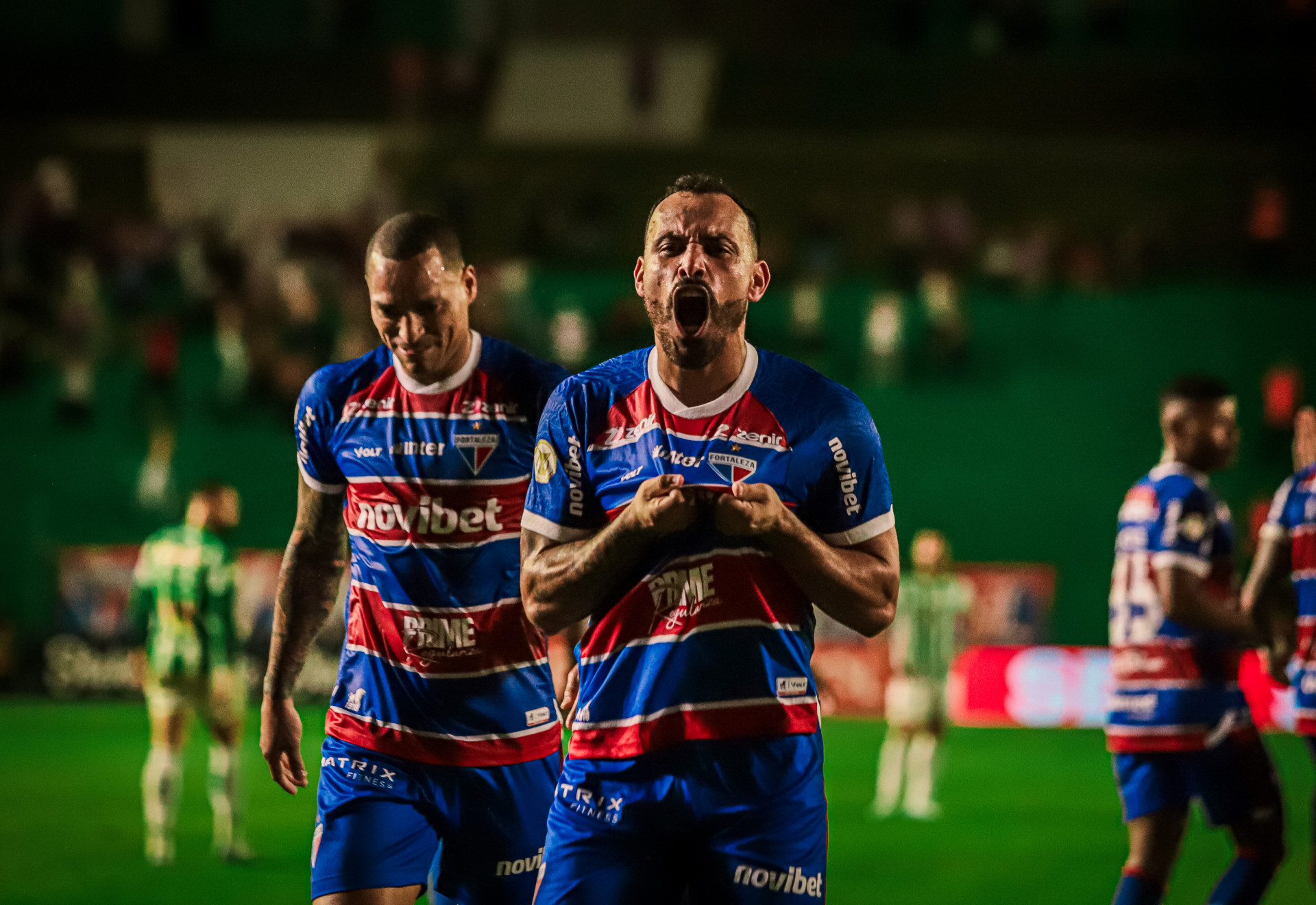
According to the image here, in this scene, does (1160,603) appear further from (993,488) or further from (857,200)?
(857,200)

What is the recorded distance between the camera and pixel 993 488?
21.8 meters

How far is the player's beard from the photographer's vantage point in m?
3.26

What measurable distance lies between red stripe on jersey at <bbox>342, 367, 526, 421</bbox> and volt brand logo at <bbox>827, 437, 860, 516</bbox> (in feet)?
4.55

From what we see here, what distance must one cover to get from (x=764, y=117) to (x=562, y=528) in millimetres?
27719

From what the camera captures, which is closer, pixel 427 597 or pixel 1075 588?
pixel 427 597

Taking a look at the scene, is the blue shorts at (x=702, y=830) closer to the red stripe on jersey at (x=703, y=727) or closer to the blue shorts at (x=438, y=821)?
the red stripe on jersey at (x=703, y=727)

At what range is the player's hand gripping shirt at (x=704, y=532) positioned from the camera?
3.20 meters

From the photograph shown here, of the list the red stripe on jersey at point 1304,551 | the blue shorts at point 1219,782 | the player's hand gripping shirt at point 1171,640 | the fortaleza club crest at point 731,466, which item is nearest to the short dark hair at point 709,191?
the fortaleza club crest at point 731,466

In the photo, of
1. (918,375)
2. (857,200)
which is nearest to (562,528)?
(918,375)

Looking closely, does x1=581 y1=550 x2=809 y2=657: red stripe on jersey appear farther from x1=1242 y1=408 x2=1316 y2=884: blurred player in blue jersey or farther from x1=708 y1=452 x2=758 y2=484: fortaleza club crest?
x1=1242 y1=408 x2=1316 y2=884: blurred player in blue jersey

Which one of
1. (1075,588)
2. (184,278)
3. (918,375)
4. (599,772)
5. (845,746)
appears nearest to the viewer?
(599,772)

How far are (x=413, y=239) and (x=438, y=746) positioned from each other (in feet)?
4.78

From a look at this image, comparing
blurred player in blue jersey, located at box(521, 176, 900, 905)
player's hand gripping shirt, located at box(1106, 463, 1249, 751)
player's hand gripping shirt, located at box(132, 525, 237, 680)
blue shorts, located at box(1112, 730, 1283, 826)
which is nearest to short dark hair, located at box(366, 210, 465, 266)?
blurred player in blue jersey, located at box(521, 176, 900, 905)

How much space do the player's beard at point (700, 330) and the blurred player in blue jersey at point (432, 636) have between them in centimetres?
121
